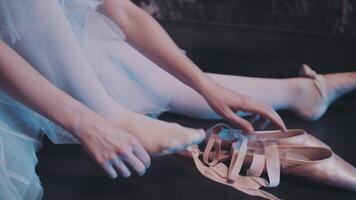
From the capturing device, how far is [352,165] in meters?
0.83

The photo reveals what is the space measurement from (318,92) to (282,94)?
7 centimetres

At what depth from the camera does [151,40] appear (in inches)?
31.7

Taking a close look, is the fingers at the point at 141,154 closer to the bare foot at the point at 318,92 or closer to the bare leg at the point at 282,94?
the bare leg at the point at 282,94

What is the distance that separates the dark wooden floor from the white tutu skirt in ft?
0.24

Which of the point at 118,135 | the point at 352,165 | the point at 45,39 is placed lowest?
the point at 352,165

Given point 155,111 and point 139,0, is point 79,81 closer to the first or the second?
point 155,111

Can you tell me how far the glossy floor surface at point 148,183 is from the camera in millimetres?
738

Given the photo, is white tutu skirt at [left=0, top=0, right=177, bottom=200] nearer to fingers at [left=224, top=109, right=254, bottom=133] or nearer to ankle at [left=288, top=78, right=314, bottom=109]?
fingers at [left=224, top=109, right=254, bottom=133]

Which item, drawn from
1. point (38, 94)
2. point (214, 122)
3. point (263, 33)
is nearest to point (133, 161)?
point (38, 94)

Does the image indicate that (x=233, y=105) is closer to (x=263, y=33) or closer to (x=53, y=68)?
(x=53, y=68)

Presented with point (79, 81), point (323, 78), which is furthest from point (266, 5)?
point (79, 81)

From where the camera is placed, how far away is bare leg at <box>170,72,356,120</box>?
3.03 ft

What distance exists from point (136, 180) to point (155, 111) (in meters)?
0.14

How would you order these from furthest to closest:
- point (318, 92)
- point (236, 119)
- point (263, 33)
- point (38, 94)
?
1. point (263, 33)
2. point (318, 92)
3. point (236, 119)
4. point (38, 94)
